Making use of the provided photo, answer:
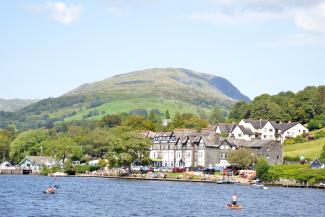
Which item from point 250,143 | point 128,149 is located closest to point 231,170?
point 250,143

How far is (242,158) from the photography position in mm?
170750

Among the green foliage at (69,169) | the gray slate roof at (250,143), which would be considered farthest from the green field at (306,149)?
the green foliage at (69,169)

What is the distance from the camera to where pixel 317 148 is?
602ft

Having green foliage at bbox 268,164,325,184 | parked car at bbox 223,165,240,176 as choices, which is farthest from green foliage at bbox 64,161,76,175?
green foliage at bbox 268,164,325,184

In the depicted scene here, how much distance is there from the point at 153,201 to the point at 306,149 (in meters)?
90.7

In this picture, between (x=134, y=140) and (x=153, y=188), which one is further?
(x=134, y=140)

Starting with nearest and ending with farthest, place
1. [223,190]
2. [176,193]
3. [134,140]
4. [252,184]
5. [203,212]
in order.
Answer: [203,212] → [176,193] → [223,190] → [252,184] → [134,140]

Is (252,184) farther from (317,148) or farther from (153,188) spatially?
(317,148)

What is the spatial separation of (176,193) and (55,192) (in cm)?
2087

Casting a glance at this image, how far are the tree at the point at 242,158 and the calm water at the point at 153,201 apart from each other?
30.0m

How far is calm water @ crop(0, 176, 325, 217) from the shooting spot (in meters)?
89.7

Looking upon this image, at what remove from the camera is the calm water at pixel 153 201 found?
89688 millimetres

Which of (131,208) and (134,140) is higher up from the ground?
(134,140)

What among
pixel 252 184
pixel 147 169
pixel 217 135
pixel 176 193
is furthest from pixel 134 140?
pixel 176 193
